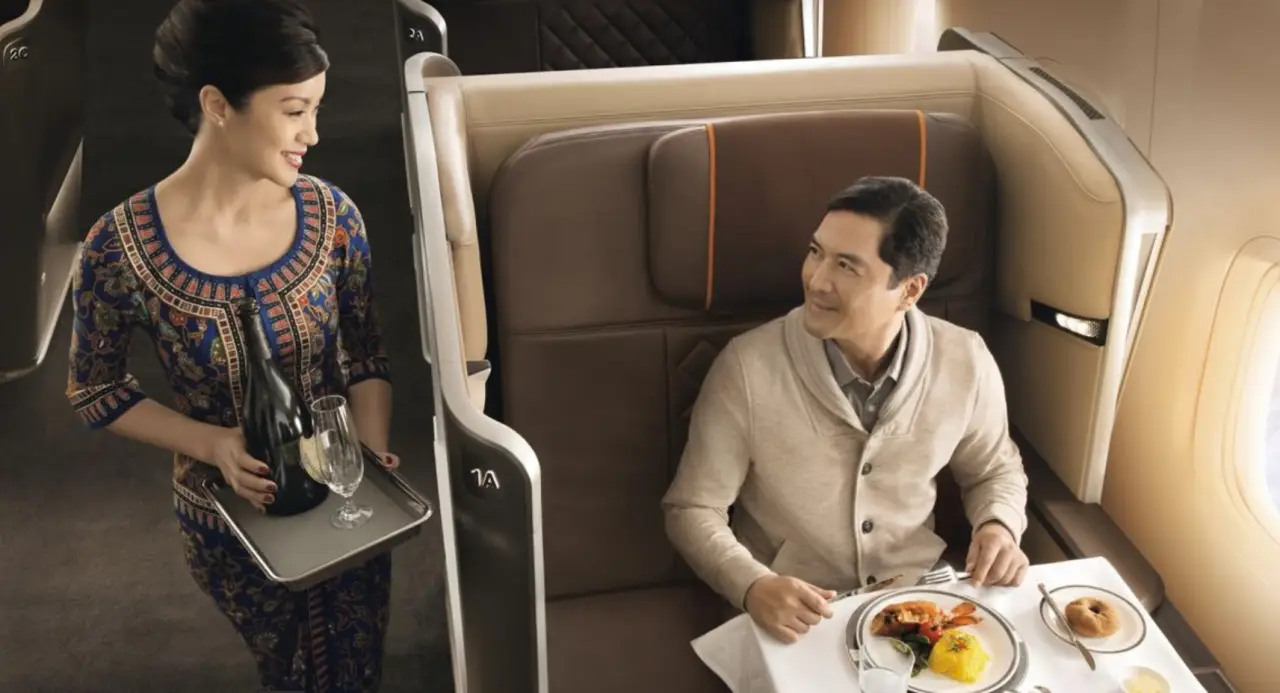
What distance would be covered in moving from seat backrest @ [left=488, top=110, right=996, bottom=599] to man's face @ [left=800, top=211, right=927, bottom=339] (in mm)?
185

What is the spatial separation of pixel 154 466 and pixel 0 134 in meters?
1.06

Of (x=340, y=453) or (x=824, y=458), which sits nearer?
(x=340, y=453)

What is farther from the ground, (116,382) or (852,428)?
(116,382)

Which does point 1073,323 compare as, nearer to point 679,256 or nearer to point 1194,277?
point 1194,277

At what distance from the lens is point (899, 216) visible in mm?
1688

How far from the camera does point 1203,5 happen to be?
182 centimetres

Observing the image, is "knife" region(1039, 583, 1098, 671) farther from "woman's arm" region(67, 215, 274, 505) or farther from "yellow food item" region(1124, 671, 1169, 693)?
"woman's arm" region(67, 215, 274, 505)

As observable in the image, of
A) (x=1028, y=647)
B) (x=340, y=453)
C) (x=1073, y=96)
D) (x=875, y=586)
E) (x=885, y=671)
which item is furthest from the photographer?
(x=1073, y=96)

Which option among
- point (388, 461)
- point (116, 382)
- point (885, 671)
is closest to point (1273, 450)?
point (885, 671)

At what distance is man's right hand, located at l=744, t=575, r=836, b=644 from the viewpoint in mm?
1576

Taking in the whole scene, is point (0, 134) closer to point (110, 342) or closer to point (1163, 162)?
point (110, 342)

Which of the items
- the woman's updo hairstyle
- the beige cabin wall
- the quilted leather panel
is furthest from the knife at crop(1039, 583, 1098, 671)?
the quilted leather panel

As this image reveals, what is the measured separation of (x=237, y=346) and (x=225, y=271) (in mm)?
111

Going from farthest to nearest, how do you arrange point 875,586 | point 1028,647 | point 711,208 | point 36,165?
point 36,165
point 711,208
point 875,586
point 1028,647
